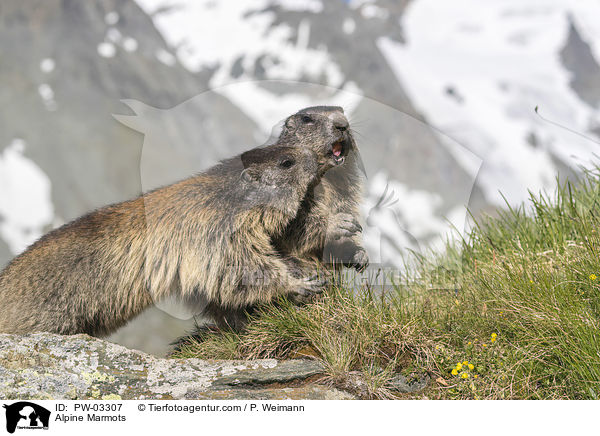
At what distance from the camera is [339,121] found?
325 centimetres

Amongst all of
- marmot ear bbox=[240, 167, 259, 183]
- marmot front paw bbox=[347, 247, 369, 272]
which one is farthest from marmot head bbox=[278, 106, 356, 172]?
marmot front paw bbox=[347, 247, 369, 272]

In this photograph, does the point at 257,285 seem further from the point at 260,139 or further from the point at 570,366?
the point at 570,366

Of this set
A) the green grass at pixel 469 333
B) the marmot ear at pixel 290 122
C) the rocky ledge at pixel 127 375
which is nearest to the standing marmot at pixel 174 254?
the marmot ear at pixel 290 122

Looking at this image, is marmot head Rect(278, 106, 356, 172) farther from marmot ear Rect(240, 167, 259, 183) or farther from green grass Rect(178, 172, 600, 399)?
green grass Rect(178, 172, 600, 399)

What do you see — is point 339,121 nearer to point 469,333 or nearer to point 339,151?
point 339,151

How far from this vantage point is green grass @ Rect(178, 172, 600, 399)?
293cm

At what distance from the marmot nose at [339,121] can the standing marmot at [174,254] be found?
222 mm

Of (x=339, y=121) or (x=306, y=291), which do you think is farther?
(x=306, y=291)
